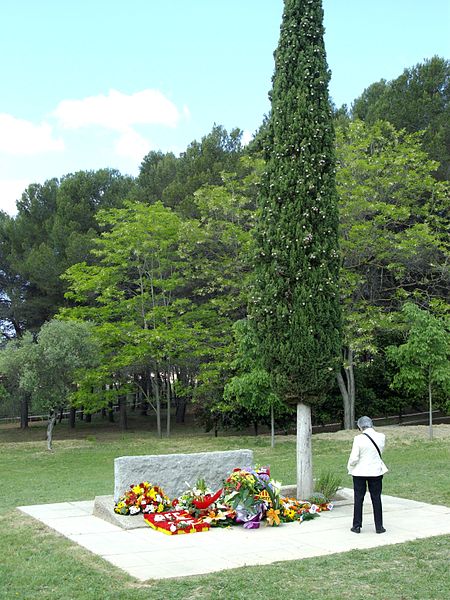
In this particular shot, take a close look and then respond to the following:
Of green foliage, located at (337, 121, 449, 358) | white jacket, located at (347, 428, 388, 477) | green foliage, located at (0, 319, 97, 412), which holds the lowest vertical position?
white jacket, located at (347, 428, 388, 477)

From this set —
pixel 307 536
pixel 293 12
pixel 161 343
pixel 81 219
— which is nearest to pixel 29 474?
pixel 161 343

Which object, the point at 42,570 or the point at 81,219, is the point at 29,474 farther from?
the point at 81,219

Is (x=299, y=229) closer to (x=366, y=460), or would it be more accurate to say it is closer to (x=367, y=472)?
(x=366, y=460)

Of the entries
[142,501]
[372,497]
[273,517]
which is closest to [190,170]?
[142,501]

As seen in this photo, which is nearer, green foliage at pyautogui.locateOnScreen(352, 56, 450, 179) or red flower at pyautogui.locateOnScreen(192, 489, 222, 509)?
red flower at pyautogui.locateOnScreen(192, 489, 222, 509)

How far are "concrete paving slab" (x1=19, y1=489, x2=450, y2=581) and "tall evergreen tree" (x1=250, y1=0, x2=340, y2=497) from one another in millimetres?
1715

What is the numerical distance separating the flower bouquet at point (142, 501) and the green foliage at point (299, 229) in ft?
8.41

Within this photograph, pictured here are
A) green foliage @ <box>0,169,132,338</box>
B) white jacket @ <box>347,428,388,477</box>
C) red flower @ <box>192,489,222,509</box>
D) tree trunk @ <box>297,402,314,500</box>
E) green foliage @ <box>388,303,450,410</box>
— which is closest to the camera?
white jacket @ <box>347,428,388,477</box>

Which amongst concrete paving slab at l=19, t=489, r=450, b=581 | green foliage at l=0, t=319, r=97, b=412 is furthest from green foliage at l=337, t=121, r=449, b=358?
concrete paving slab at l=19, t=489, r=450, b=581

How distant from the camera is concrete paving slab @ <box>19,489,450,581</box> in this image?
23.3 feet

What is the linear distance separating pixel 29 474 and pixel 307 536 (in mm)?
11718

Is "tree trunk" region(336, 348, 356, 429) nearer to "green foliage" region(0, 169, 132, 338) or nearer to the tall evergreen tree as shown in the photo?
"green foliage" region(0, 169, 132, 338)

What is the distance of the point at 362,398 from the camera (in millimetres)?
28391

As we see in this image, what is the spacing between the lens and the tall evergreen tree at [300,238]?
35.1 ft
